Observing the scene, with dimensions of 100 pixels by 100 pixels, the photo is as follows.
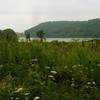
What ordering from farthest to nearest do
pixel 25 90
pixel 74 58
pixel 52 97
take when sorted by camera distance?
pixel 74 58
pixel 25 90
pixel 52 97

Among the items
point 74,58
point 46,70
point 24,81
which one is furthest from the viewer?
point 74,58

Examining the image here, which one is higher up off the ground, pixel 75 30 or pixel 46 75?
pixel 46 75

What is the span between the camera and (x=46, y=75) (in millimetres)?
6562

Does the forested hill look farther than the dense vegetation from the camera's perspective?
Yes

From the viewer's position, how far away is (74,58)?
7.42 m

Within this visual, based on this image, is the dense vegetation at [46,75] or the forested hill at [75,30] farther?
the forested hill at [75,30]

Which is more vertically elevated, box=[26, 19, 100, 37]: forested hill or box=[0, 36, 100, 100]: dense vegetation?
box=[0, 36, 100, 100]: dense vegetation

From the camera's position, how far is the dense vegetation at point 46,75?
5770 millimetres

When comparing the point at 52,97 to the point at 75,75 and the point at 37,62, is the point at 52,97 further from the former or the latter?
the point at 37,62

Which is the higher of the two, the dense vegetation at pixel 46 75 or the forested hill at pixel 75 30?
the dense vegetation at pixel 46 75

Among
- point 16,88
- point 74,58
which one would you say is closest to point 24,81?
point 16,88

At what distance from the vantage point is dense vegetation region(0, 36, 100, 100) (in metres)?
5.77

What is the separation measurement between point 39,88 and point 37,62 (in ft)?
5.17

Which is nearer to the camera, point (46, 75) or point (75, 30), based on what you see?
point (46, 75)
